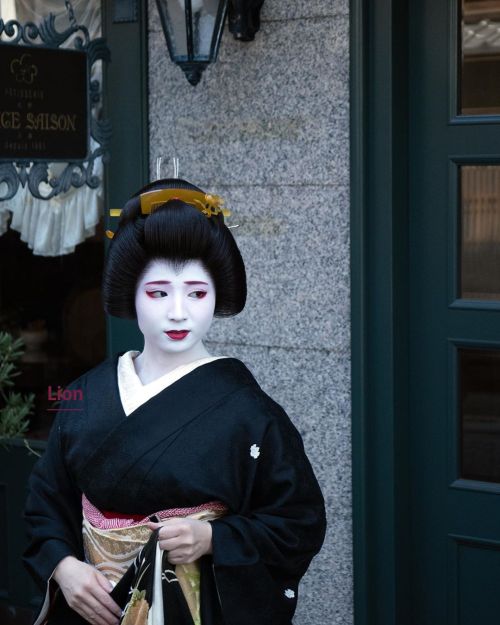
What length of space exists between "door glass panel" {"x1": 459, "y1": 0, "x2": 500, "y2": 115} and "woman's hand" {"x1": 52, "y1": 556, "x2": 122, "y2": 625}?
2132mm

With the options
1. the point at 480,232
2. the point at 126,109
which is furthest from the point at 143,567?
the point at 126,109

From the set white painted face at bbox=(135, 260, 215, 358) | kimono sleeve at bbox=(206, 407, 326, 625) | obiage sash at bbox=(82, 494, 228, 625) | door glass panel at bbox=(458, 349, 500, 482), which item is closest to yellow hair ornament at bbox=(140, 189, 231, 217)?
white painted face at bbox=(135, 260, 215, 358)

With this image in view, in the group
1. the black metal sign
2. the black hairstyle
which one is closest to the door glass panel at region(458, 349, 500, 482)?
the black hairstyle

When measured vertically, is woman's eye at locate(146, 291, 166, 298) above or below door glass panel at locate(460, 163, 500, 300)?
below

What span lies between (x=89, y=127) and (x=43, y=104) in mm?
205

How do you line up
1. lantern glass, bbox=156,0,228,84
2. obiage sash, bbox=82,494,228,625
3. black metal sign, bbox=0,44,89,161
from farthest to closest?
black metal sign, bbox=0,44,89,161, lantern glass, bbox=156,0,228,84, obiage sash, bbox=82,494,228,625

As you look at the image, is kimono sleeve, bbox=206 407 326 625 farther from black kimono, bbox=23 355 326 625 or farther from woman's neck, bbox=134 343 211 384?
woman's neck, bbox=134 343 211 384

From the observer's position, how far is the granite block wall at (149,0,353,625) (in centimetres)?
394

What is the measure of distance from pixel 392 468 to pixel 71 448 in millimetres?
1451

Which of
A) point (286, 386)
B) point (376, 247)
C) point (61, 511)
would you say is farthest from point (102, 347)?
point (61, 511)

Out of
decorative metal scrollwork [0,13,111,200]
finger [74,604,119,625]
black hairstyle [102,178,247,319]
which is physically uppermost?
decorative metal scrollwork [0,13,111,200]

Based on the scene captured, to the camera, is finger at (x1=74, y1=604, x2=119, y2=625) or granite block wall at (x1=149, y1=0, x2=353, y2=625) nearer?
finger at (x1=74, y1=604, x2=119, y2=625)

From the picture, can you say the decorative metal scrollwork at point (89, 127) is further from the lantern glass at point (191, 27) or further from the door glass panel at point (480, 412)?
the door glass panel at point (480, 412)

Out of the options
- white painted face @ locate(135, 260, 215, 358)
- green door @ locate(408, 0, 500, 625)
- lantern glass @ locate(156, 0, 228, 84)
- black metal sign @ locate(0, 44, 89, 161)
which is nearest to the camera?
white painted face @ locate(135, 260, 215, 358)
